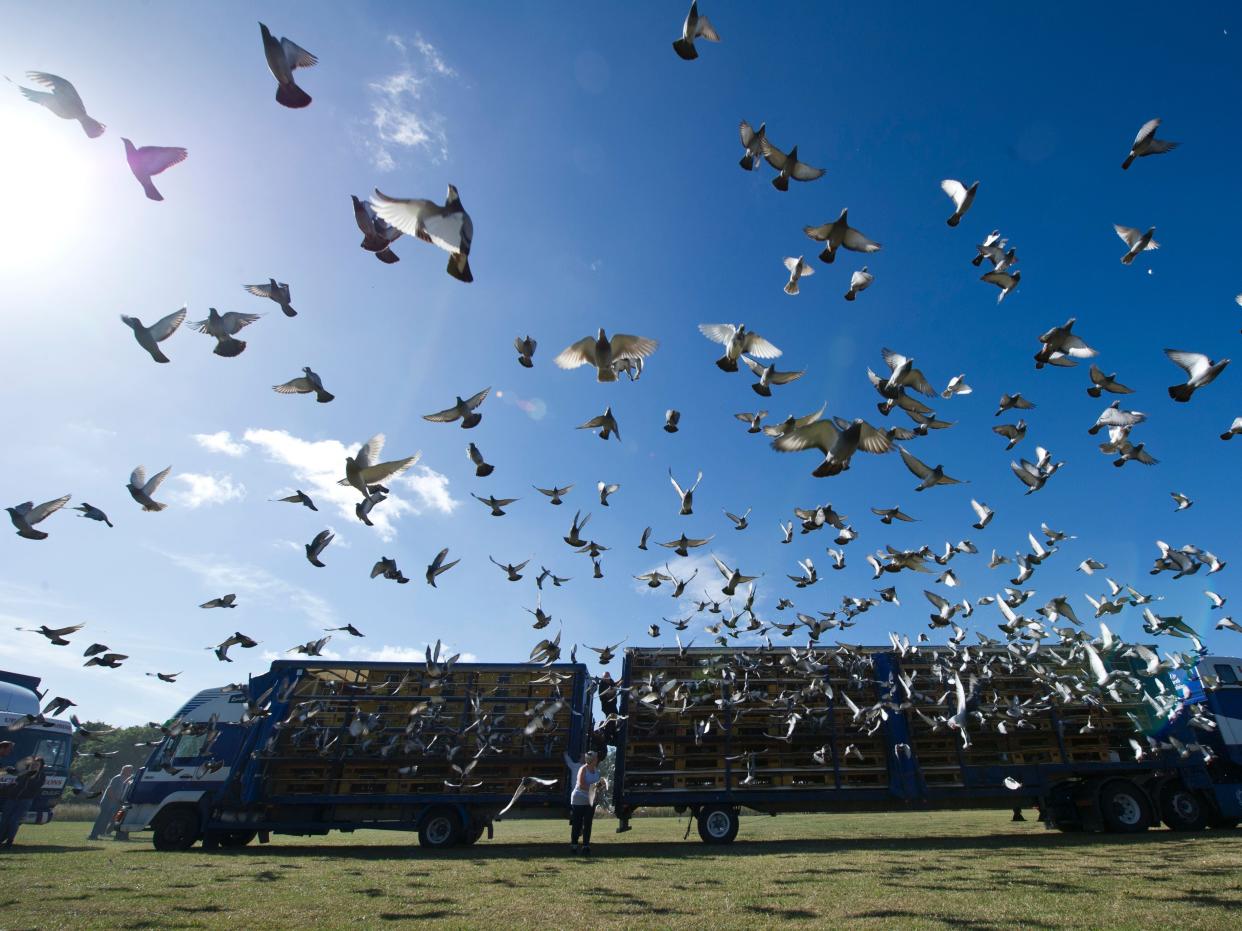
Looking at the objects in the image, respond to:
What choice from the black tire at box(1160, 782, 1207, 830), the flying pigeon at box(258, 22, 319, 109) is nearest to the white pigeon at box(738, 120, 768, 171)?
the flying pigeon at box(258, 22, 319, 109)

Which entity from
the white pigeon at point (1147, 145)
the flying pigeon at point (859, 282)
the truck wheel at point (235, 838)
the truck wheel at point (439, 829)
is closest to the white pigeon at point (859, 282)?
the flying pigeon at point (859, 282)

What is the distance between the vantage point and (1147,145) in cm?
811

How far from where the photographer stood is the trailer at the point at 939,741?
43.9 feet

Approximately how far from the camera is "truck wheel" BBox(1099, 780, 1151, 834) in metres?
13.2

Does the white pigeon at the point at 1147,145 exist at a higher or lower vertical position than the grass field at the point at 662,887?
higher

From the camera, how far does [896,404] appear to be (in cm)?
930

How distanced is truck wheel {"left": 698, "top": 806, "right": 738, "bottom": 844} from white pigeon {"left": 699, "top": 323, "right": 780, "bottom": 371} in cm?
1042

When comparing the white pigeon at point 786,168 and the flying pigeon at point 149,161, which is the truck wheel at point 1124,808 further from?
the flying pigeon at point 149,161

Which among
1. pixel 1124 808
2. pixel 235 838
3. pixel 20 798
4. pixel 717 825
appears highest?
pixel 1124 808

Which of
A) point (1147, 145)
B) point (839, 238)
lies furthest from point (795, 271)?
point (1147, 145)

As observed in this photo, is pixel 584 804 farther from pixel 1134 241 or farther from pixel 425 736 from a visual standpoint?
pixel 1134 241

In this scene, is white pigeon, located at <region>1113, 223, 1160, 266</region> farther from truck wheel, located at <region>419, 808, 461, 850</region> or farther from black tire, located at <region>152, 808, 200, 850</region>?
black tire, located at <region>152, 808, 200, 850</region>

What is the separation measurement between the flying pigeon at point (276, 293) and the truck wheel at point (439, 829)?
1128 cm

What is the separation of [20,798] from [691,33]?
67.6 feet
